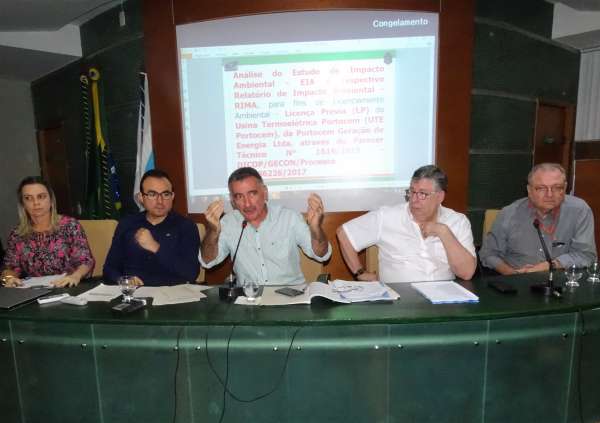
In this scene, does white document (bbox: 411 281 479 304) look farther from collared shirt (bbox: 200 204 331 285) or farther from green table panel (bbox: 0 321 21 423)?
green table panel (bbox: 0 321 21 423)

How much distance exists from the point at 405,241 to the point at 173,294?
1.31 m

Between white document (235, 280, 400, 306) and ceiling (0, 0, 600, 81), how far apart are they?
137 inches

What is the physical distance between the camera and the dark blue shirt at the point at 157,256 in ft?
6.78

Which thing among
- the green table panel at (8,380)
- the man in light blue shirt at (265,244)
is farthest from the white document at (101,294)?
the man in light blue shirt at (265,244)

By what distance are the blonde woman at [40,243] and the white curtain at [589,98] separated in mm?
5333

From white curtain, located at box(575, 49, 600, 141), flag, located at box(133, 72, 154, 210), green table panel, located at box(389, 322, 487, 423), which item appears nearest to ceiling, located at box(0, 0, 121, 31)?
flag, located at box(133, 72, 154, 210)

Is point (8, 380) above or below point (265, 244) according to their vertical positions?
below

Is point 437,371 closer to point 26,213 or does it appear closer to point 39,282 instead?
point 39,282

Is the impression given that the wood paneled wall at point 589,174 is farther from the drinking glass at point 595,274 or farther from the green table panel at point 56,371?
the green table panel at point 56,371

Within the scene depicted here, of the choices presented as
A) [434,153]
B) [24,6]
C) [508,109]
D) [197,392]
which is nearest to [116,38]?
[24,6]

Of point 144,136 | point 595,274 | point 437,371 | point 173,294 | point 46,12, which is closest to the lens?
point 437,371

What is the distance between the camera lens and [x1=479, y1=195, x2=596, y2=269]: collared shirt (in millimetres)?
1979

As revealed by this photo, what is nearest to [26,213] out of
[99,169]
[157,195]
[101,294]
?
[157,195]

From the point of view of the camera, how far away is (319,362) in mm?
1332
